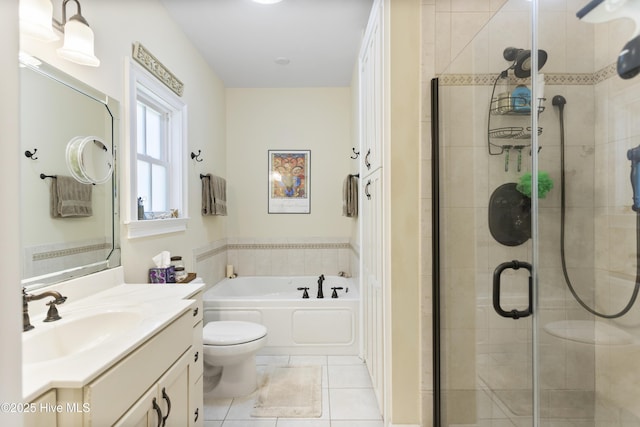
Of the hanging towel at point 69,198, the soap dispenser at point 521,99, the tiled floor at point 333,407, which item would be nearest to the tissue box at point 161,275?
the hanging towel at point 69,198

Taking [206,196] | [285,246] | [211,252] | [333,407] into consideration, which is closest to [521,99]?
[333,407]

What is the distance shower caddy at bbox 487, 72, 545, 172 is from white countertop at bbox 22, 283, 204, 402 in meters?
1.44

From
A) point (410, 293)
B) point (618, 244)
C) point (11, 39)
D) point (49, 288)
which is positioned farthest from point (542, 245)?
point (49, 288)

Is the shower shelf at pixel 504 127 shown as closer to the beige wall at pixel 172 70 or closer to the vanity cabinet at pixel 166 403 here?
the vanity cabinet at pixel 166 403

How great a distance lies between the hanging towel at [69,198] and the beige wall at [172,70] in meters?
0.32

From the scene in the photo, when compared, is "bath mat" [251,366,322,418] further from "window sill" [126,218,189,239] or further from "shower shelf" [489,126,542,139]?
"shower shelf" [489,126,542,139]

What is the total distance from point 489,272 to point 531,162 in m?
0.48

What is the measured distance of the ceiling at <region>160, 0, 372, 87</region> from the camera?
2.38 metres

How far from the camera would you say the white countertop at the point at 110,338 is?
2.58ft

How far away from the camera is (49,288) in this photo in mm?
1319

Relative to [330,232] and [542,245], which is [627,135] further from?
[330,232]

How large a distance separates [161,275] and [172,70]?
1572 millimetres

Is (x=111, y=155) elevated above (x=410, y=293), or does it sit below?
above

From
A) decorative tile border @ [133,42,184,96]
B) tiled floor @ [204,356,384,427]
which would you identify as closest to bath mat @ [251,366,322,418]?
tiled floor @ [204,356,384,427]
